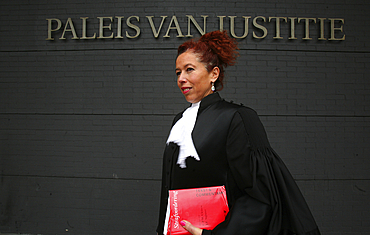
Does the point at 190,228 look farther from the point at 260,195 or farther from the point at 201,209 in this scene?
the point at 260,195

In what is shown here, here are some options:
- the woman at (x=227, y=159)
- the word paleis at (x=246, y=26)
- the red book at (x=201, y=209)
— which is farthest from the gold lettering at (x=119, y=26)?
the red book at (x=201, y=209)

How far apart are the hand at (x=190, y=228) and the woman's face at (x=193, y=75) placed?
73cm

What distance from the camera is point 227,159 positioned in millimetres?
1309

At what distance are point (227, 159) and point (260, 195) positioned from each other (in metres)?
0.25

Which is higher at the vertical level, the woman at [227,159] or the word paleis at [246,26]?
the word paleis at [246,26]

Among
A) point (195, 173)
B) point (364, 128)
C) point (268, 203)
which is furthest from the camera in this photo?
point (364, 128)

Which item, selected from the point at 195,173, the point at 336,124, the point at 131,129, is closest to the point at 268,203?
the point at 195,173

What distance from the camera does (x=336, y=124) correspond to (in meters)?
3.99

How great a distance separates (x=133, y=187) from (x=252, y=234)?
3.12 meters

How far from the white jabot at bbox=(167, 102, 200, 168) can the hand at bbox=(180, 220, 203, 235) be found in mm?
314

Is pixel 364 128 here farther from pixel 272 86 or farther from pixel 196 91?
pixel 196 91

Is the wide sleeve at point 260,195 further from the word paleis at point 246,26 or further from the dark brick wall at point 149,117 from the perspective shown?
the word paleis at point 246,26

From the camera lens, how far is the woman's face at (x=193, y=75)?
1.46 metres

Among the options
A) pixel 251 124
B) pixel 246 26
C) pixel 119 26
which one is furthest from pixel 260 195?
pixel 119 26
